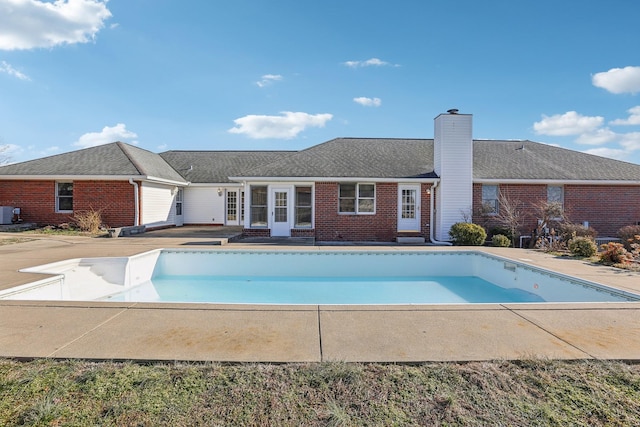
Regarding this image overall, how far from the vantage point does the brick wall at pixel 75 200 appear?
1803 centimetres

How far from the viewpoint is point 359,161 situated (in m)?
17.8

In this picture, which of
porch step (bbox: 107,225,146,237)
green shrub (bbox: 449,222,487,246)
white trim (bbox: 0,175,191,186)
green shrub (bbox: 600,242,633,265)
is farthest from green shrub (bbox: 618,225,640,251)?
white trim (bbox: 0,175,191,186)

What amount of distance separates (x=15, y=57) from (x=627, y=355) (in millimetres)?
23735

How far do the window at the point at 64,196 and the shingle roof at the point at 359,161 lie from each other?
932 cm

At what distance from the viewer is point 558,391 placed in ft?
10.4

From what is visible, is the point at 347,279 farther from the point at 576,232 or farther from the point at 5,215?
the point at 5,215

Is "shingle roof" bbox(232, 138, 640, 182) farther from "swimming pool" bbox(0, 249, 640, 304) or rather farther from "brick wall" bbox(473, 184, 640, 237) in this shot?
"swimming pool" bbox(0, 249, 640, 304)

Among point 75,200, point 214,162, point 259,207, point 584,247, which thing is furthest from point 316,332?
point 214,162

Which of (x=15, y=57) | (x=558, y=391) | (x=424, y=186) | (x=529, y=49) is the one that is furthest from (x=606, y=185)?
(x=15, y=57)

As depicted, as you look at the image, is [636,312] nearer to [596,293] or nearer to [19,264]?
[596,293]

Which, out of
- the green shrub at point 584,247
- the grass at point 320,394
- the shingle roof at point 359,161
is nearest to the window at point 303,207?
the shingle roof at point 359,161

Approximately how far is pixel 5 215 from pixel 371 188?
18458mm

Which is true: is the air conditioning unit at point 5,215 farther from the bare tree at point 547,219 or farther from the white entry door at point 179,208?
the bare tree at point 547,219

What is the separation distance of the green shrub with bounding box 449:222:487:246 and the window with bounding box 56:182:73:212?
19227mm
